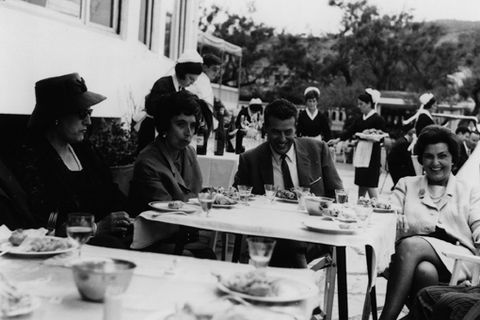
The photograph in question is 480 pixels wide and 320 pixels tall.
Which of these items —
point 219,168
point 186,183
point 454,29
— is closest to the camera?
point 186,183

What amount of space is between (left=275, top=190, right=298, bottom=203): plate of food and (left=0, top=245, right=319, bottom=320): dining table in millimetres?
1792

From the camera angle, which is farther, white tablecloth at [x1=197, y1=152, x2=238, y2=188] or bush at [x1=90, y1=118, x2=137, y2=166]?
bush at [x1=90, y1=118, x2=137, y2=166]

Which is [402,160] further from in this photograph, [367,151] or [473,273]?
[473,273]

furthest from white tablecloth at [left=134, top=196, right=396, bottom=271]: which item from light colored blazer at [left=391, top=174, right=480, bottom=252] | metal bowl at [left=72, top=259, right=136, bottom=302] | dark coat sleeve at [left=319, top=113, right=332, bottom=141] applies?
dark coat sleeve at [left=319, top=113, right=332, bottom=141]

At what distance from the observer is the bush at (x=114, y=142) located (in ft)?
22.7

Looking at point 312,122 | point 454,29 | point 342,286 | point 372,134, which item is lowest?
point 342,286

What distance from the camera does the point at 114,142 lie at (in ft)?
23.2

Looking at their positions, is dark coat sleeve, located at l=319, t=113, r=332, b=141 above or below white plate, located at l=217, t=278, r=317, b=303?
above

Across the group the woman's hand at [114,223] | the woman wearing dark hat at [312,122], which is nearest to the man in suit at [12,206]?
the woman's hand at [114,223]

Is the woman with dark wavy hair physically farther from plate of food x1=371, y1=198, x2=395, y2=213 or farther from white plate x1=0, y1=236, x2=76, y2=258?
white plate x1=0, y1=236, x2=76, y2=258

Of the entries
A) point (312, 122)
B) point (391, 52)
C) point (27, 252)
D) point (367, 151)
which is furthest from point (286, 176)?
point (391, 52)

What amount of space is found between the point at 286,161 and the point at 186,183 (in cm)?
76

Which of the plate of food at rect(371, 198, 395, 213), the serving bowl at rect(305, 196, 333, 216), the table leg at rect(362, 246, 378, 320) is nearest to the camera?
the table leg at rect(362, 246, 378, 320)

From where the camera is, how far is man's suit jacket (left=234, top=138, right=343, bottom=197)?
4.42 meters
